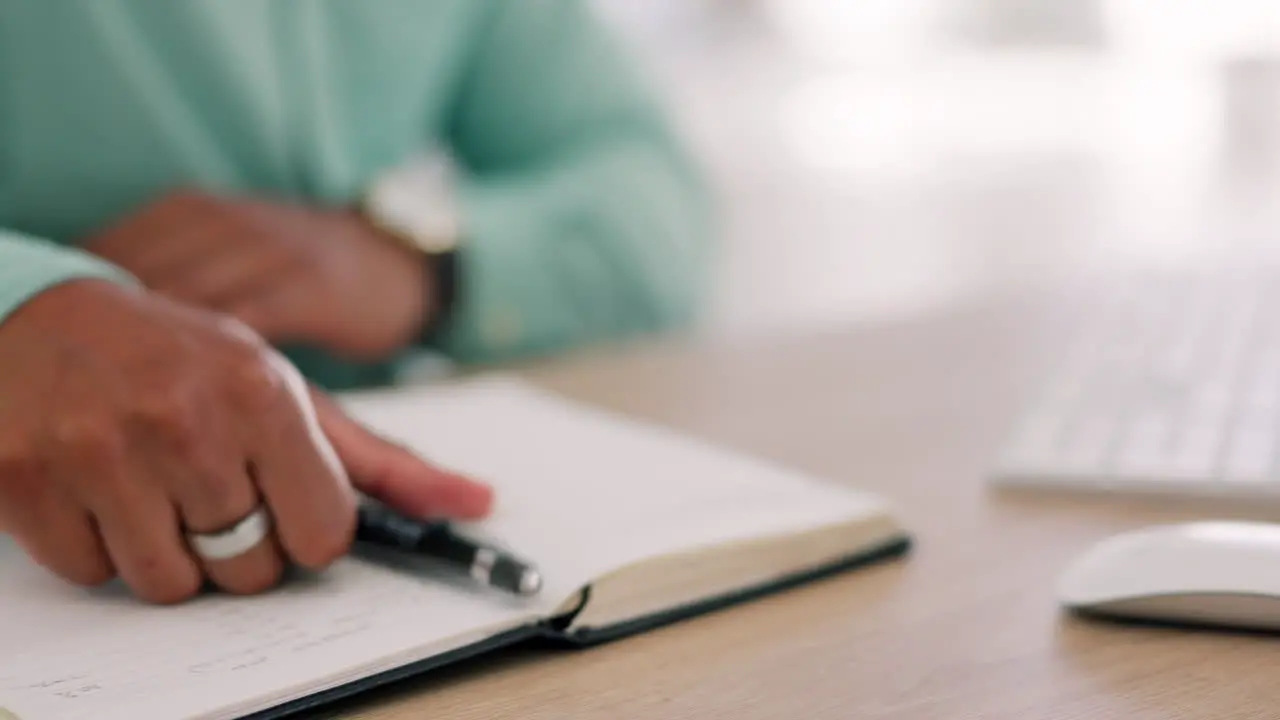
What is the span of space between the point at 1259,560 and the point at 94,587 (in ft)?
1.22

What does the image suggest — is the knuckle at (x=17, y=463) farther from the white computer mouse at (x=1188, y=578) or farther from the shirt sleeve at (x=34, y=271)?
the white computer mouse at (x=1188, y=578)

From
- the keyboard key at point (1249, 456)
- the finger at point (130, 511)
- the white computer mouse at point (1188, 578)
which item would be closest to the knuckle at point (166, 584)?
the finger at point (130, 511)

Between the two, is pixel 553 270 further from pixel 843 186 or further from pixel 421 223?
pixel 843 186

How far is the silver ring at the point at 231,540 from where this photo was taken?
1.54 feet

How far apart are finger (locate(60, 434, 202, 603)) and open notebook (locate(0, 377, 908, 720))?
0.01 m

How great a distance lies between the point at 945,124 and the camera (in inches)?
144

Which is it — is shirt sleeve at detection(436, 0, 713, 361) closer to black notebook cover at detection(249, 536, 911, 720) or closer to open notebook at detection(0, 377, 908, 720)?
open notebook at detection(0, 377, 908, 720)

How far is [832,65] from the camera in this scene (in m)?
3.84

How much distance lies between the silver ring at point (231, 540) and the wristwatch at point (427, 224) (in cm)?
49

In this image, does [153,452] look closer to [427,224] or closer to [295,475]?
[295,475]

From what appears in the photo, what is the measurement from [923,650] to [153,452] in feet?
0.82

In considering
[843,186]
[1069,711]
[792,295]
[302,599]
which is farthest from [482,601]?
[843,186]

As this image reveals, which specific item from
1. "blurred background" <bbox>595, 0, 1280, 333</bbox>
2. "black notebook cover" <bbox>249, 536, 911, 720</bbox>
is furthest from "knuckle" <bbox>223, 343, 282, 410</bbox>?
"blurred background" <bbox>595, 0, 1280, 333</bbox>

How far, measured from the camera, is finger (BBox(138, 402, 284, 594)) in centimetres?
46
